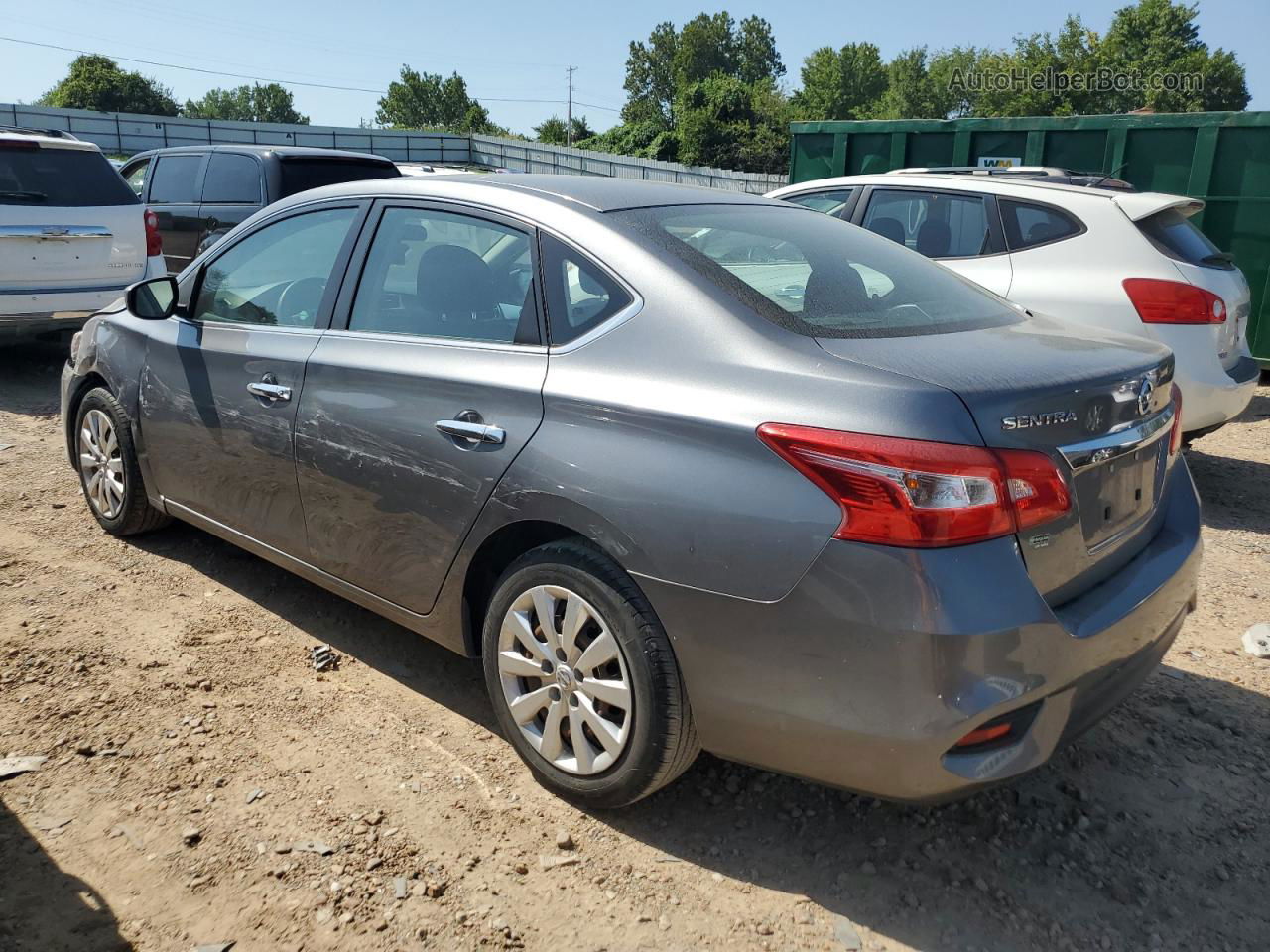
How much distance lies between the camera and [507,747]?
317 centimetres

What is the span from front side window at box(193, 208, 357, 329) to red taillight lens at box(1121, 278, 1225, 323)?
4268mm

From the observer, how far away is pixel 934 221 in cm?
653

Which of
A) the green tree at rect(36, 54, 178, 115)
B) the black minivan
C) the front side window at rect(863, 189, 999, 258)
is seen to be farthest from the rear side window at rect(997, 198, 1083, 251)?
the green tree at rect(36, 54, 178, 115)

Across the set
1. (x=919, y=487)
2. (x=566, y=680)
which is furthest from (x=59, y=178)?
(x=919, y=487)

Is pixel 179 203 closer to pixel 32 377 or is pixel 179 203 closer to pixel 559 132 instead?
pixel 32 377

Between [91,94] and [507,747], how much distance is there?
337 feet

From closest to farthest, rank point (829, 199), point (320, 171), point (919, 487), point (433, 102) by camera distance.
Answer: point (919, 487), point (829, 199), point (320, 171), point (433, 102)

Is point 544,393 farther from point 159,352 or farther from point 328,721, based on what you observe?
point 159,352

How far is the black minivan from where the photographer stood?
9.41m

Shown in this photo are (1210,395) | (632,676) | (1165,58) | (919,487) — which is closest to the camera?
(919,487)

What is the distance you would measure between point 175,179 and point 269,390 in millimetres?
8177

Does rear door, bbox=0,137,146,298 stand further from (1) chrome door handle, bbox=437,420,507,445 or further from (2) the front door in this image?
(1) chrome door handle, bbox=437,420,507,445

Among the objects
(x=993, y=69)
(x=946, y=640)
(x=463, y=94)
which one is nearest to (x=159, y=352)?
(x=946, y=640)

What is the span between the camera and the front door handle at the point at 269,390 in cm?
348
